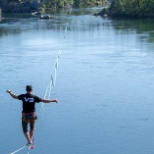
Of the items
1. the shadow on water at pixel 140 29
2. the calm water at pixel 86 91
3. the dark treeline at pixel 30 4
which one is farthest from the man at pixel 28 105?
the dark treeline at pixel 30 4

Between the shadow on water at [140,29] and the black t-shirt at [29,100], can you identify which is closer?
the black t-shirt at [29,100]

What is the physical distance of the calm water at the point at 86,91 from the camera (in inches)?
690

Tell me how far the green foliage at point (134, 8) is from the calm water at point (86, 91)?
19700 mm

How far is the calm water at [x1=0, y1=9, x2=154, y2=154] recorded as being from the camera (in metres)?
17.5

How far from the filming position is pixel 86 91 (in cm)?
2352

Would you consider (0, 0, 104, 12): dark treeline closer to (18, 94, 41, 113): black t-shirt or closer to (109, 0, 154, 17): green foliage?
(109, 0, 154, 17): green foliage

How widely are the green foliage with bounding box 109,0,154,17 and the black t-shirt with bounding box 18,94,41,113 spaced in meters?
53.7

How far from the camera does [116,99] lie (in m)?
22.2

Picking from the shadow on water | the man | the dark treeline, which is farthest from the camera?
the dark treeline

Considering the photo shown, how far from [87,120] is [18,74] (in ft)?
29.5

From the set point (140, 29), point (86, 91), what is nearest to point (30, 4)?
point (140, 29)

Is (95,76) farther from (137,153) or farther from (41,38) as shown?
(41,38)

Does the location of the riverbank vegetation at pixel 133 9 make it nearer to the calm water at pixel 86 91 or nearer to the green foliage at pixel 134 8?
the green foliage at pixel 134 8

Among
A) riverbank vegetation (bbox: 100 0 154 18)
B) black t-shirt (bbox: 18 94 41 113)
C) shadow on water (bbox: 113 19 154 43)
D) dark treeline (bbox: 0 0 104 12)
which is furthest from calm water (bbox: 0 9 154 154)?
dark treeline (bbox: 0 0 104 12)
